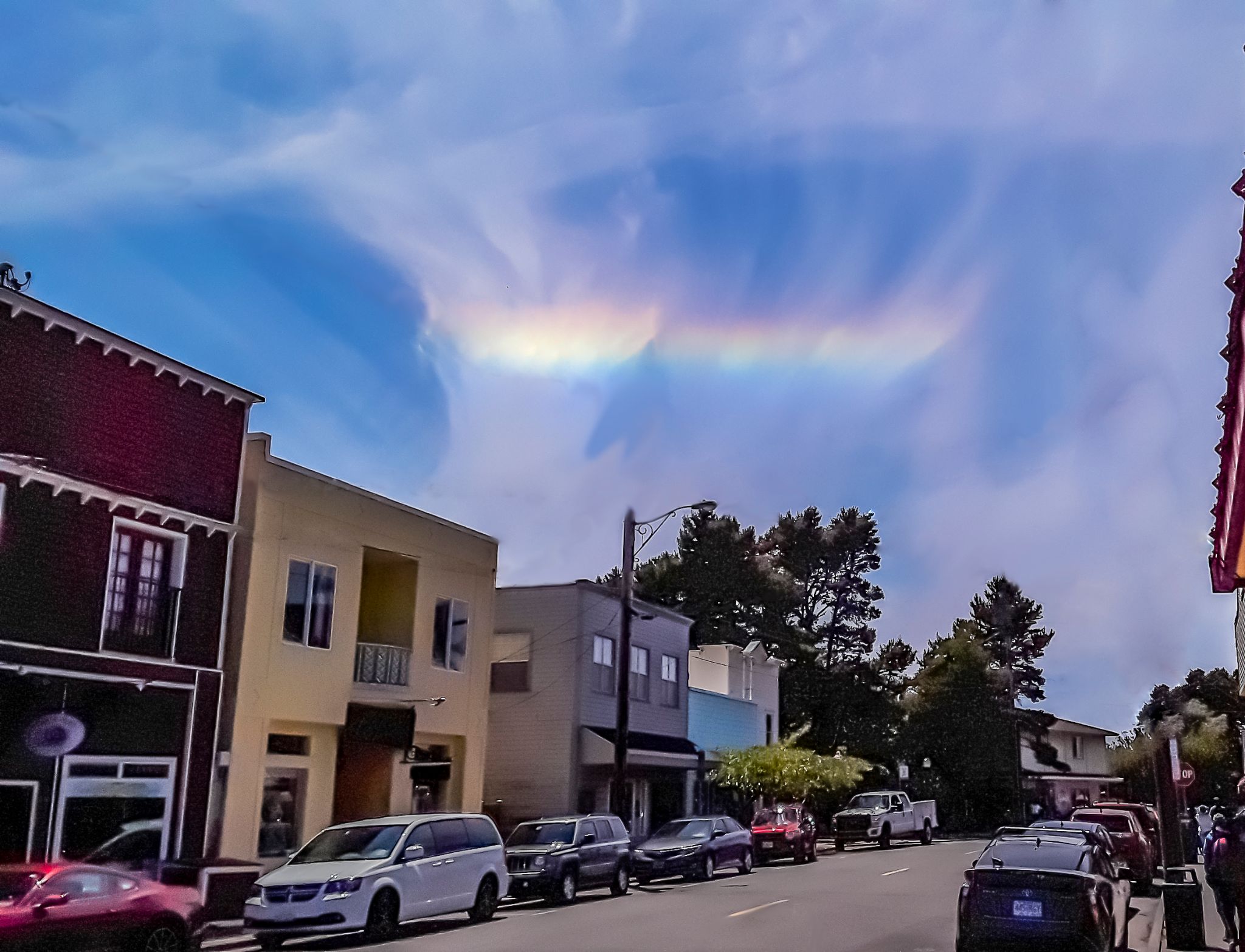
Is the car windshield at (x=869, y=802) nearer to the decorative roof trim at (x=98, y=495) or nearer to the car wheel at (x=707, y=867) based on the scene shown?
the car wheel at (x=707, y=867)

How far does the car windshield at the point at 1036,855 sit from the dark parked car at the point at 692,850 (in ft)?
42.7

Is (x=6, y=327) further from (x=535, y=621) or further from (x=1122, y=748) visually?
(x=1122, y=748)

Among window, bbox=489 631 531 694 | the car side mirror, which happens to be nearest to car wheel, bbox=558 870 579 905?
the car side mirror

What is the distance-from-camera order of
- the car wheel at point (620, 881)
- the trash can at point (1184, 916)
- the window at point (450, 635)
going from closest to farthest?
1. the trash can at point (1184, 916)
2. the car wheel at point (620, 881)
3. the window at point (450, 635)

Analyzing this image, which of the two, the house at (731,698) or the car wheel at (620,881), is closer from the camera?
the car wheel at (620,881)

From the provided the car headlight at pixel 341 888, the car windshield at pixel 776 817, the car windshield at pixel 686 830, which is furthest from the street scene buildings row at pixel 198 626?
the car windshield at pixel 776 817

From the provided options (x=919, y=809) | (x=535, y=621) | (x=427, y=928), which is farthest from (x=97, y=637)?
(x=919, y=809)

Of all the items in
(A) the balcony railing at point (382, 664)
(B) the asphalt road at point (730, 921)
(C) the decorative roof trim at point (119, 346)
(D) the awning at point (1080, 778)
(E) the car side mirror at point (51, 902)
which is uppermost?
(C) the decorative roof trim at point (119, 346)

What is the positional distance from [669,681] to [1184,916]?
84.9 ft

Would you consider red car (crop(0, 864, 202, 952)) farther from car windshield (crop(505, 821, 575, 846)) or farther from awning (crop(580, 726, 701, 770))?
awning (crop(580, 726, 701, 770))

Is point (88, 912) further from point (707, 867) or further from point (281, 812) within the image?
→ point (707, 867)

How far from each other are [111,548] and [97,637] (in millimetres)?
1500

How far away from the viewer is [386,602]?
1095 inches

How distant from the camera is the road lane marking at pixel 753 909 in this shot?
63.7 feet
